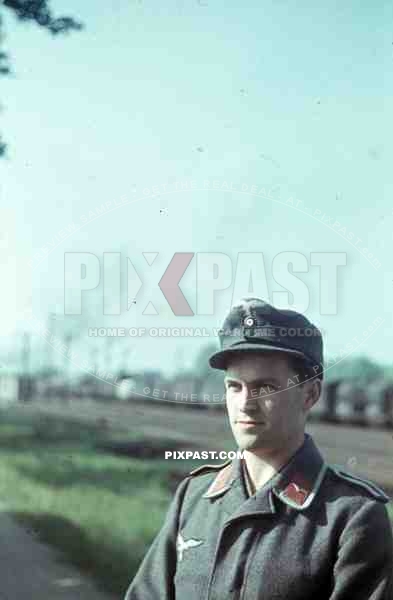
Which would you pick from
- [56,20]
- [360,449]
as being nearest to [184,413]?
[360,449]

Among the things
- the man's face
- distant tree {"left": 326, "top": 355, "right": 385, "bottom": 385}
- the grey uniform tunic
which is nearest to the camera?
the grey uniform tunic

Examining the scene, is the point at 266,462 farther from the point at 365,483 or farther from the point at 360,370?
the point at 360,370

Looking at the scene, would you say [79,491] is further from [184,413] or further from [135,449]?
[184,413]

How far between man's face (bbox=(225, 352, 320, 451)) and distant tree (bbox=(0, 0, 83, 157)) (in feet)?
2.96

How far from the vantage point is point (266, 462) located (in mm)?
1665

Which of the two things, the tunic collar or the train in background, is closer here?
the tunic collar

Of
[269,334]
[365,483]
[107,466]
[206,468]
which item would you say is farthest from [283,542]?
[107,466]

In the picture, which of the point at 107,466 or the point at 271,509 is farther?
the point at 107,466

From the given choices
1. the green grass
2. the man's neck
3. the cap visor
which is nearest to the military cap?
the cap visor

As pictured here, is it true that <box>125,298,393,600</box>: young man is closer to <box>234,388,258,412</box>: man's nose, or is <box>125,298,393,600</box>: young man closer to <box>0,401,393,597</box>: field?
<box>234,388,258,412</box>: man's nose

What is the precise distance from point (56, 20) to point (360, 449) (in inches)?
49.7

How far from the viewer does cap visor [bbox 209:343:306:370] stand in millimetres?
1660

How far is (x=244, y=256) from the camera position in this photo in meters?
1.88

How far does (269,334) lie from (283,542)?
1.33 ft
